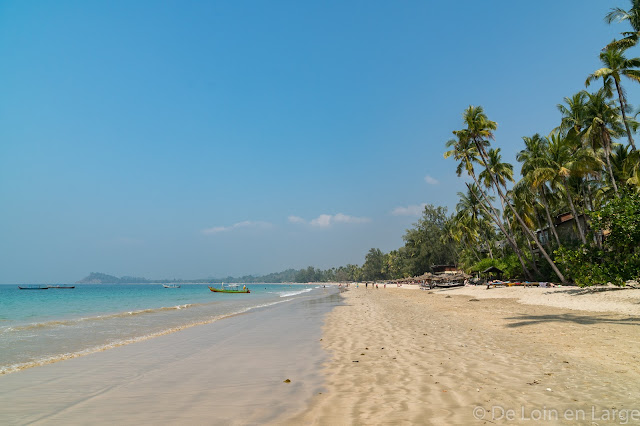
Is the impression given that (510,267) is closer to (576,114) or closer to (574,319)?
(576,114)

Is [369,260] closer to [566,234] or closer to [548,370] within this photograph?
[566,234]

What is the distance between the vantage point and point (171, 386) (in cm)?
697

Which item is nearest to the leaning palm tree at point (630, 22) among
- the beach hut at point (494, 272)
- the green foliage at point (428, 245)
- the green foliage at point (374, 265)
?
the beach hut at point (494, 272)

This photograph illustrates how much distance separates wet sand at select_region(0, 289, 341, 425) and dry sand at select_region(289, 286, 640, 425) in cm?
76

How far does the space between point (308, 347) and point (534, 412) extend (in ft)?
23.0

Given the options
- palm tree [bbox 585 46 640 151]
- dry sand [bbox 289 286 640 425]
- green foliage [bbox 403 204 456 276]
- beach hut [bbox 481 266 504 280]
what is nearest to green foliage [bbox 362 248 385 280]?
green foliage [bbox 403 204 456 276]

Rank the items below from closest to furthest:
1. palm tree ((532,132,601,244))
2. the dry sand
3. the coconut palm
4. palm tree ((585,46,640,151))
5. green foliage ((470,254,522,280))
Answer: the dry sand
palm tree ((585,46,640,151))
palm tree ((532,132,601,244))
the coconut palm
green foliage ((470,254,522,280))

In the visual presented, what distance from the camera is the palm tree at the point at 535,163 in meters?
30.7

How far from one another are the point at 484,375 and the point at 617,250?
69.3ft

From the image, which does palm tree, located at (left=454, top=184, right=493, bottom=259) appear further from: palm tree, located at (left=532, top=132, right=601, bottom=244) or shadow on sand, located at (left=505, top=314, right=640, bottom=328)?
shadow on sand, located at (left=505, top=314, right=640, bottom=328)

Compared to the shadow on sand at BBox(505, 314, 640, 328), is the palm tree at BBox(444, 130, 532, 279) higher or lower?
higher

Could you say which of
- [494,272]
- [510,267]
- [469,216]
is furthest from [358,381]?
[469,216]

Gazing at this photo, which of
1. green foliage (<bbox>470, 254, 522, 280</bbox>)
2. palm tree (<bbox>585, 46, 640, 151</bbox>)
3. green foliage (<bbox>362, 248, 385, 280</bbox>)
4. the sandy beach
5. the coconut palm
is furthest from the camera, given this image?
green foliage (<bbox>362, 248, 385, 280</bbox>)

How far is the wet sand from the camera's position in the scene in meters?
5.36
